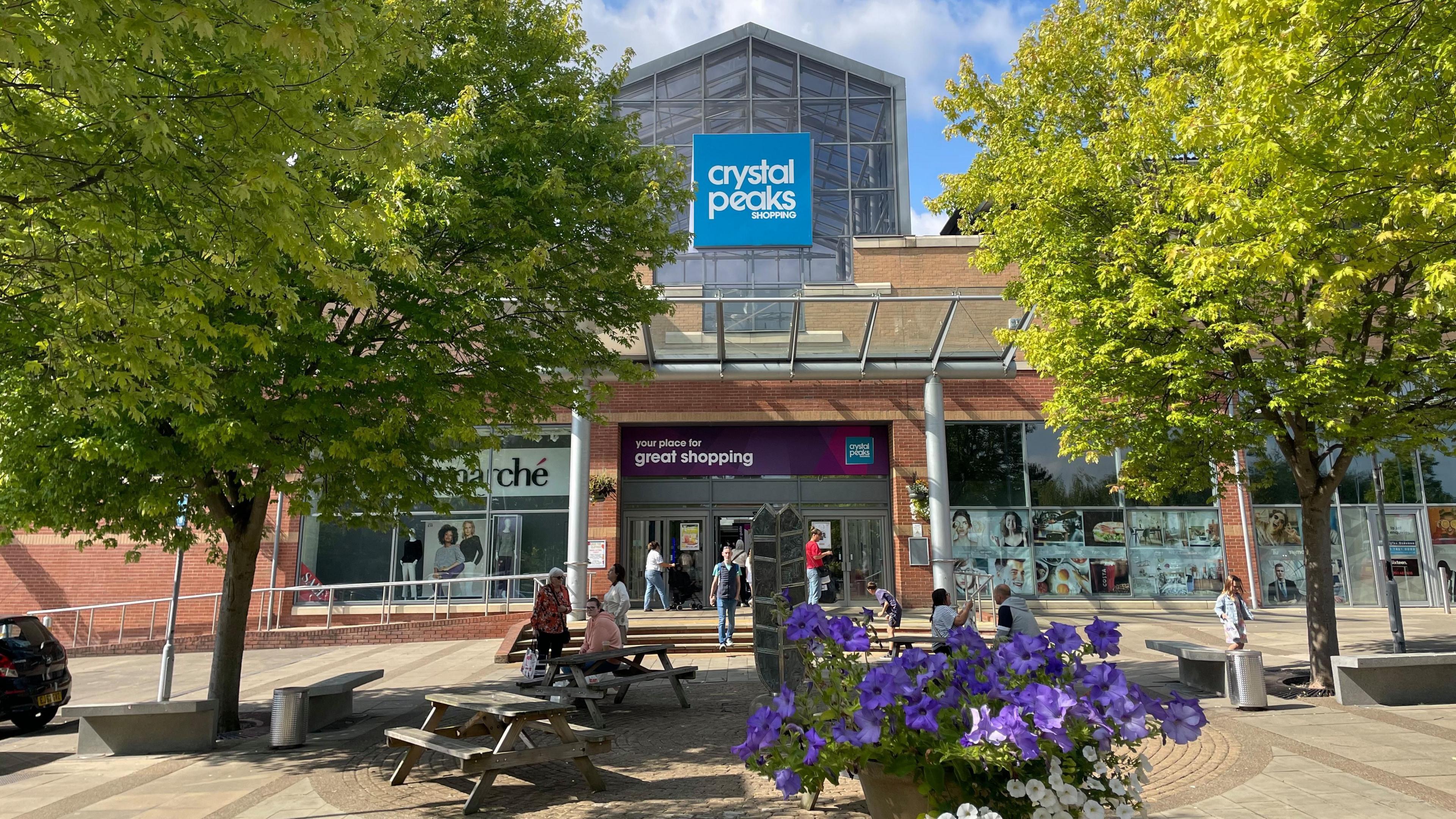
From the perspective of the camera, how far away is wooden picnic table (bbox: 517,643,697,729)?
28.5ft

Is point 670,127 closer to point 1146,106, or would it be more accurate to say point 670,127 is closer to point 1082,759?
point 1146,106

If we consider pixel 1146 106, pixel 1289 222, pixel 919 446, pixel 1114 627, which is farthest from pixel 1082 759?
pixel 919 446

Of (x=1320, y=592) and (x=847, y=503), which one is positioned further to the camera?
(x=847, y=503)

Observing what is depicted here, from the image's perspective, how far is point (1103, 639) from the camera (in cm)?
357

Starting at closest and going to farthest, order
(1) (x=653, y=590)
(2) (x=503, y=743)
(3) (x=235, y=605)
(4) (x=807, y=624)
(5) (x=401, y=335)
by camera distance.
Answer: (4) (x=807, y=624), (2) (x=503, y=743), (5) (x=401, y=335), (3) (x=235, y=605), (1) (x=653, y=590)

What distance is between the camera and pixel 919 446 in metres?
19.8

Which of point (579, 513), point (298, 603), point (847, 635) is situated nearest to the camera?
point (847, 635)

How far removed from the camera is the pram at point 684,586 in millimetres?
19500

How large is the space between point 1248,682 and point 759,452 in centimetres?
1250

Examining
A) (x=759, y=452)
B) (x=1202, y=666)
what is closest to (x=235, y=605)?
(x=1202, y=666)

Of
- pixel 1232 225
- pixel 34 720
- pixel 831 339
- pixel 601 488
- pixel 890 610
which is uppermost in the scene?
pixel 831 339

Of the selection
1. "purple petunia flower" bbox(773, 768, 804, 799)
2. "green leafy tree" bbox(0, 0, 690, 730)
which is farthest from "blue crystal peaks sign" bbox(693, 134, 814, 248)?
"purple petunia flower" bbox(773, 768, 804, 799)

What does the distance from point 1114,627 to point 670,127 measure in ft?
70.7

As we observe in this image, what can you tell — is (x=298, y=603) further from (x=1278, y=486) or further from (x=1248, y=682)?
(x=1278, y=486)
